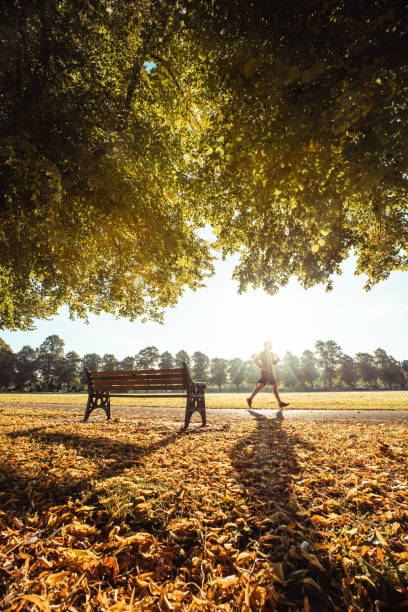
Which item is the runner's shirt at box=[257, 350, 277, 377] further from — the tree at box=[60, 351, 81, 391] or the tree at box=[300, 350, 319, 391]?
the tree at box=[300, 350, 319, 391]

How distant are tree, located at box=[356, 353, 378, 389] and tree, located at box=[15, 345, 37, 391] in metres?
99.0

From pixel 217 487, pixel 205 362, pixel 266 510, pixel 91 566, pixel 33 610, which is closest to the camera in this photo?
pixel 33 610

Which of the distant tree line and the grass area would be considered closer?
the grass area

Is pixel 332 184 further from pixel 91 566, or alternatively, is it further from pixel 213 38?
pixel 91 566

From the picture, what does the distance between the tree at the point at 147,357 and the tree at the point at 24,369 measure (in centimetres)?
2905

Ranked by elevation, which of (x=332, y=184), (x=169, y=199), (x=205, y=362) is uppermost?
(x=169, y=199)

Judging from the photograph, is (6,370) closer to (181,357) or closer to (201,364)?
(181,357)

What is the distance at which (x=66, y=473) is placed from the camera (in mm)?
2902

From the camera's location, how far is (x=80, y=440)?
454 centimetres

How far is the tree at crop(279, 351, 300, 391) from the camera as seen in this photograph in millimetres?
83938

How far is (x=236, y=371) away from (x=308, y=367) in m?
23.6

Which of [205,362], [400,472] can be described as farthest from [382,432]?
[205,362]

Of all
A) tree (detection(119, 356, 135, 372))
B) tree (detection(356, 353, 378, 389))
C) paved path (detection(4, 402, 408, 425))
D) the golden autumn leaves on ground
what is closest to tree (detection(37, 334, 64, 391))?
tree (detection(119, 356, 135, 372))

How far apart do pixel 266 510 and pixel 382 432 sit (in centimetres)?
404
